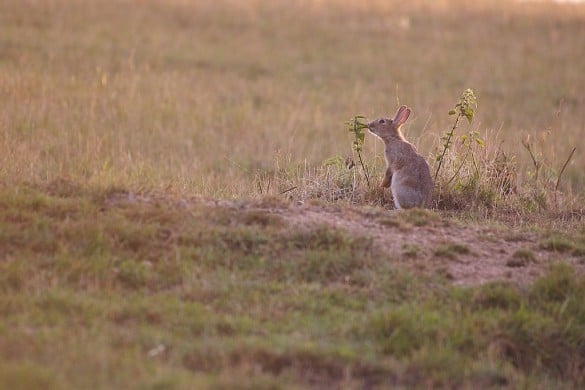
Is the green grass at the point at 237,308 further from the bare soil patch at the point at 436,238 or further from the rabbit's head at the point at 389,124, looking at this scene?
the rabbit's head at the point at 389,124

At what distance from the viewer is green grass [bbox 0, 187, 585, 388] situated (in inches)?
236

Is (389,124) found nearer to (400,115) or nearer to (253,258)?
(400,115)

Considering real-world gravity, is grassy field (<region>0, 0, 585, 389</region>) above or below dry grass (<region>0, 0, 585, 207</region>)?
below

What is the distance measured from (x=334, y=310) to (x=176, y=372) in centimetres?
163

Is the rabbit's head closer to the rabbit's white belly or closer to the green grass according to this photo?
the rabbit's white belly

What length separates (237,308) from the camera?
6.89 meters

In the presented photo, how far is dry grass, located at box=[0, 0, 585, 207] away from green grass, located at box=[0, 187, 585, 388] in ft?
4.09

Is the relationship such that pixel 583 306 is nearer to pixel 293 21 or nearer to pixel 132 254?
pixel 132 254

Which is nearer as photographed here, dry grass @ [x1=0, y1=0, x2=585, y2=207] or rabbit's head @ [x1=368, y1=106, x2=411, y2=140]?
rabbit's head @ [x1=368, y1=106, x2=411, y2=140]

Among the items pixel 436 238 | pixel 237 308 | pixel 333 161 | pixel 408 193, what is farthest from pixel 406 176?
pixel 237 308

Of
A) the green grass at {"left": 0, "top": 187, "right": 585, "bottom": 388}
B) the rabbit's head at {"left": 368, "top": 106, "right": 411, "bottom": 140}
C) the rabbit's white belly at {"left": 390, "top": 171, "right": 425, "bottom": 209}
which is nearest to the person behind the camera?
the green grass at {"left": 0, "top": 187, "right": 585, "bottom": 388}

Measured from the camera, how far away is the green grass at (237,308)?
5984 mm

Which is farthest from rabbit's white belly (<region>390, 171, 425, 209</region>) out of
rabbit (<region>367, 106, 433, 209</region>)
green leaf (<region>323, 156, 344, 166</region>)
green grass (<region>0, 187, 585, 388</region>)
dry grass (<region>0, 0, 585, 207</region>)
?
green grass (<region>0, 187, 585, 388</region>)

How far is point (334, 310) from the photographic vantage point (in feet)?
23.0
